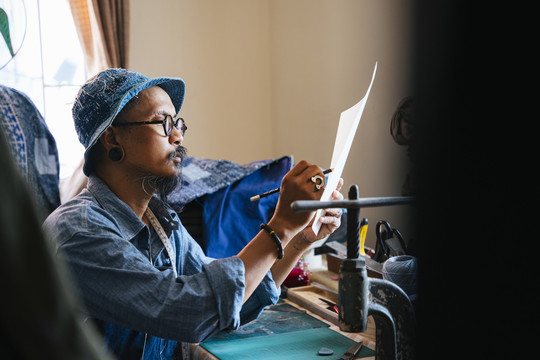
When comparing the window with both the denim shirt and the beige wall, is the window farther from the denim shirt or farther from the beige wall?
the denim shirt

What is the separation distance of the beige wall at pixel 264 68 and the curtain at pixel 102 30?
0.43 feet

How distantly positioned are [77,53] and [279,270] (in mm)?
2660

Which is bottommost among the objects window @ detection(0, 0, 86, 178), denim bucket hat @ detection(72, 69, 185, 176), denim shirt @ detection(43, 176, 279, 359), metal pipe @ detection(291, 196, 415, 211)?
denim shirt @ detection(43, 176, 279, 359)

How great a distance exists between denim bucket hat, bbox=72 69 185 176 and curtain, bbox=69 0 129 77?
2187mm

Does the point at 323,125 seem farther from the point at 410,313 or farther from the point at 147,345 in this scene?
the point at 410,313

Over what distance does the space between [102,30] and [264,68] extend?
3.79ft

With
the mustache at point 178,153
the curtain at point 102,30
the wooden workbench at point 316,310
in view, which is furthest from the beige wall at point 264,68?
the mustache at point 178,153

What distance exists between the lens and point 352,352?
110 cm

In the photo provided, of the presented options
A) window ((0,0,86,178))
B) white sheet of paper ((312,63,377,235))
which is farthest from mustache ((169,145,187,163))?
window ((0,0,86,178))

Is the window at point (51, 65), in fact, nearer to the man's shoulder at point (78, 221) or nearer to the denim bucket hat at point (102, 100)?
the denim bucket hat at point (102, 100)

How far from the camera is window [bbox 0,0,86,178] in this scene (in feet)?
10.1

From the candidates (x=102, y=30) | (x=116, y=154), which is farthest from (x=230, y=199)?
(x=102, y=30)

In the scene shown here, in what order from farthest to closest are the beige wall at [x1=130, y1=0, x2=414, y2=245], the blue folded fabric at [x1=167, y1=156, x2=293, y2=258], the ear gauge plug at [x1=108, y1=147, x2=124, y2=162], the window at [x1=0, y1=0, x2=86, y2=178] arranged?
1. the window at [x1=0, y1=0, x2=86, y2=178]
2. the beige wall at [x1=130, y1=0, x2=414, y2=245]
3. the blue folded fabric at [x1=167, y1=156, x2=293, y2=258]
4. the ear gauge plug at [x1=108, y1=147, x2=124, y2=162]

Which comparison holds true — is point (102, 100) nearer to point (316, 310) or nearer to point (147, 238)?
point (147, 238)
